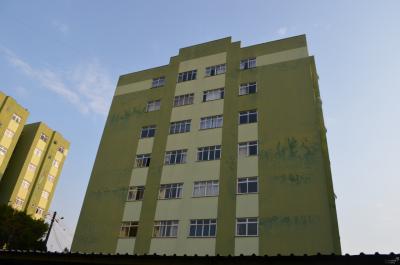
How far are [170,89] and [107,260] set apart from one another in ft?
73.6

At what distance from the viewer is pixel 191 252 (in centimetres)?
2556

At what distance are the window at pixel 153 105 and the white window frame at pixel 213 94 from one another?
17.8 feet

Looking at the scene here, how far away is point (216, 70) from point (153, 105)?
768 cm

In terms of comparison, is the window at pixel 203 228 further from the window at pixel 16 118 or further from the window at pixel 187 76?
the window at pixel 16 118

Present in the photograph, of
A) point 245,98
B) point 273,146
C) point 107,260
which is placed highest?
point 245,98

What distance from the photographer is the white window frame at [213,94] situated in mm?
33216

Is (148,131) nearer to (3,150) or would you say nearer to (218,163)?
(218,163)

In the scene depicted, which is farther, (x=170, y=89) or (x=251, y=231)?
(x=170, y=89)

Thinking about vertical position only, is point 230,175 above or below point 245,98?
below

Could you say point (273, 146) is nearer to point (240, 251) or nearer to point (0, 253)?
point (240, 251)

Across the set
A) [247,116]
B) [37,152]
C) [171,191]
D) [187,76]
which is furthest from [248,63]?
[37,152]

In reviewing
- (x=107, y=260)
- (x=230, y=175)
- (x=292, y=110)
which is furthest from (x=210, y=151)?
(x=107, y=260)

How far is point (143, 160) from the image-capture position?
32562 millimetres

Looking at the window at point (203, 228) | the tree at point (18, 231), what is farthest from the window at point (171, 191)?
the tree at point (18, 231)
